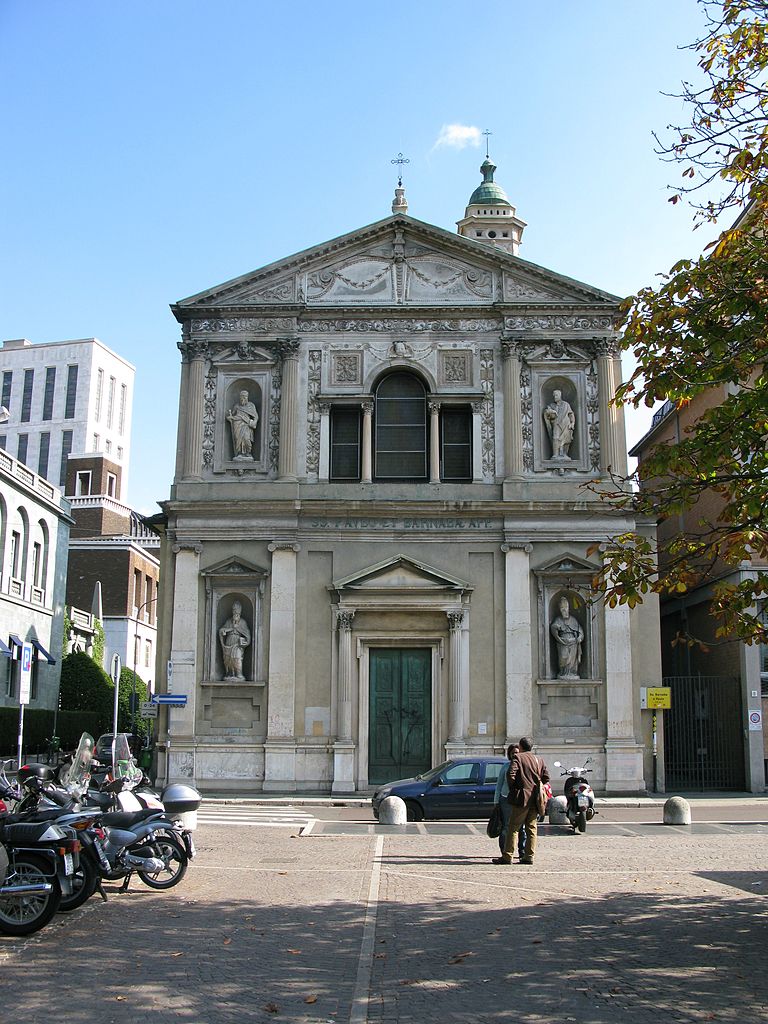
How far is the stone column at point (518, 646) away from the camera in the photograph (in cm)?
2956

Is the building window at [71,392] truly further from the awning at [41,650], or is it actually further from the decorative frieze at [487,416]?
the decorative frieze at [487,416]

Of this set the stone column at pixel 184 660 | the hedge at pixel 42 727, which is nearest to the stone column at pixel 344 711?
the stone column at pixel 184 660

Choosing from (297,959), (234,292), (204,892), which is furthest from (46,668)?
(297,959)

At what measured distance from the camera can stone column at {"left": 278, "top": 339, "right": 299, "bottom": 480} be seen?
31031mm

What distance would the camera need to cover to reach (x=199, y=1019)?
25.6ft

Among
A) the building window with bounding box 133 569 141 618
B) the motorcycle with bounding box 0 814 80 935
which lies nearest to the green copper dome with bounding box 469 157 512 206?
the building window with bounding box 133 569 141 618

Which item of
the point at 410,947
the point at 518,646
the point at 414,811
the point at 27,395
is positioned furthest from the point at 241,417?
the point at 27,395

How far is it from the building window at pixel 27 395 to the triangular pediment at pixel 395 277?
81.8 meters

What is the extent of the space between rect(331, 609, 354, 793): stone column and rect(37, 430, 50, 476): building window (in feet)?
271

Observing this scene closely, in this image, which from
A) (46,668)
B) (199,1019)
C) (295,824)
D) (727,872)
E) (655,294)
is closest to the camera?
(199,1019)

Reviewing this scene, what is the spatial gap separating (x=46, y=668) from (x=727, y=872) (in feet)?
122

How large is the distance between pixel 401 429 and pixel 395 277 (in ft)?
14.5

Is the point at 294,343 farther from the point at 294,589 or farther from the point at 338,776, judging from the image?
the point at 338,776

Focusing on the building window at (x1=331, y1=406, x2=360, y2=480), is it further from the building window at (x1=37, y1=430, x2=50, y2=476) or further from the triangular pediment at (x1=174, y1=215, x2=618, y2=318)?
the building window at (x1=37, y1=430, x2=50, y2=476)
